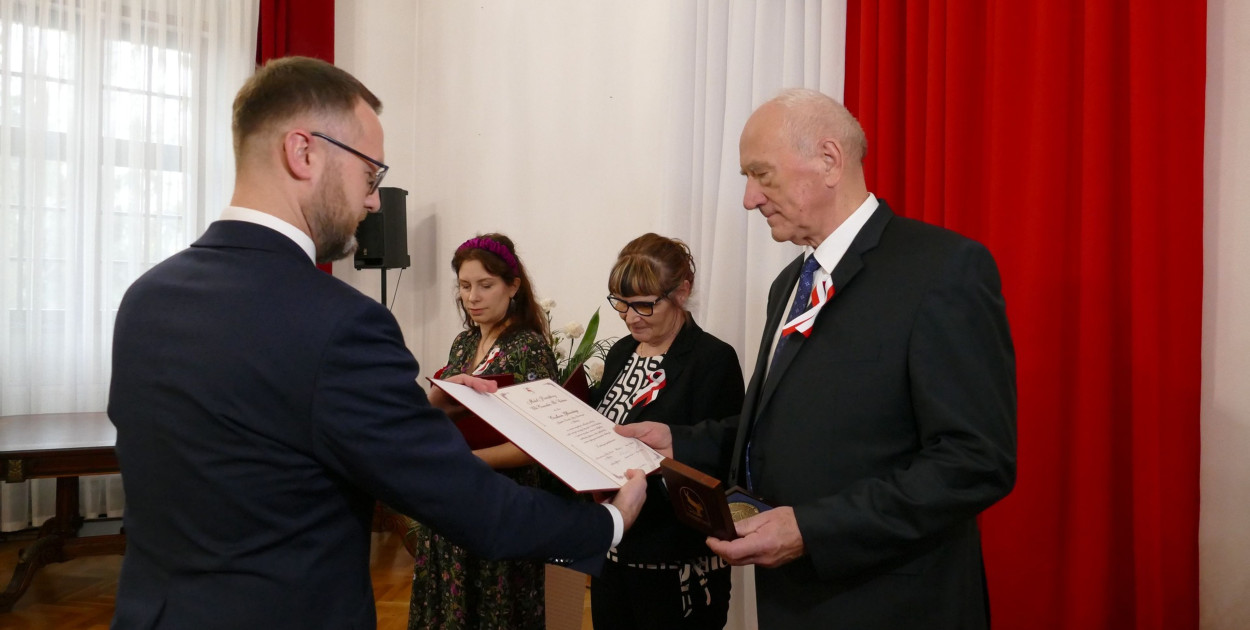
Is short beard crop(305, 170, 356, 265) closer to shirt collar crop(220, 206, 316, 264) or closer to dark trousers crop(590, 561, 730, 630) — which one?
shirt collar crop(220, 206, 316, 264)

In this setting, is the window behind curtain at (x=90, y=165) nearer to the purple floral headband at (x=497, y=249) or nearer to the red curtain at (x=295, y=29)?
the red curtain at (x=295, y=29)

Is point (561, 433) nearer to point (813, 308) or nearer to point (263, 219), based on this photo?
point (813, 308)

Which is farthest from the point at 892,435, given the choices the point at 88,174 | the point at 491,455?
the point at 88,174

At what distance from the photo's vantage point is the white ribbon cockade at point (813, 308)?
1.42 m

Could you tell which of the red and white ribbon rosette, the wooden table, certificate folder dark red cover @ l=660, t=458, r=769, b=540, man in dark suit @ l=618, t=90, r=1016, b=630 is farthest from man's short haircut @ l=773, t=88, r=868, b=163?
the wooden table

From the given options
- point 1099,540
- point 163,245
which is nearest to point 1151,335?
point 1099,540

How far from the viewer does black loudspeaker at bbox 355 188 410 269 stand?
4.83m

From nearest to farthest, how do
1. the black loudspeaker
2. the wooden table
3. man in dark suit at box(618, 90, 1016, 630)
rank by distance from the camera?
A: man in dark suit at box(618, 90, 1016, 630) → the wooden table → the black loudspeaker

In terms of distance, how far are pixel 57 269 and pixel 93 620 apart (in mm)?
2297

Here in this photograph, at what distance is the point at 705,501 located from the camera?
4.27 feet

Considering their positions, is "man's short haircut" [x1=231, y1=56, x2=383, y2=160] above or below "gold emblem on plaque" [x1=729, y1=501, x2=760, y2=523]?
above

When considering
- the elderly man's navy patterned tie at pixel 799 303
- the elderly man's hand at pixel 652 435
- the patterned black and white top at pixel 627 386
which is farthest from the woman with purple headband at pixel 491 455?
the elderly man's navy patterned tie at pixel 799 303

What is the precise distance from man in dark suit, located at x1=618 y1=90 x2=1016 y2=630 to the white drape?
1004mm

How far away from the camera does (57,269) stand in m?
4.64
